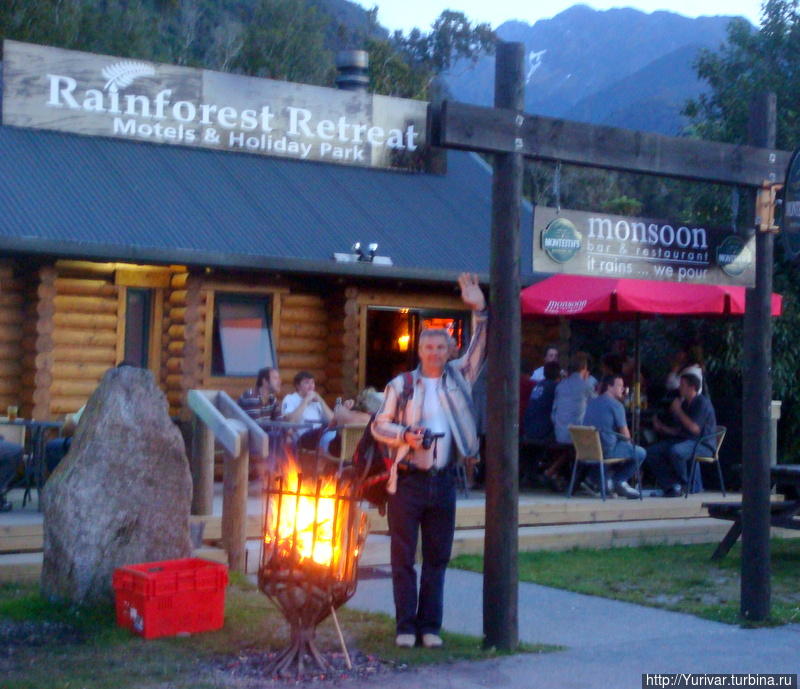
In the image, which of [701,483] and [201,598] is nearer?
[201,598]

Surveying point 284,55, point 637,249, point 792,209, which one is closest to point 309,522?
point 637,249

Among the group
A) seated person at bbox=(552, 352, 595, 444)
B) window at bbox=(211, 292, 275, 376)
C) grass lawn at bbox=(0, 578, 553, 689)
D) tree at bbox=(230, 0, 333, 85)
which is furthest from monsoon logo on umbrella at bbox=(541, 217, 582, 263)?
tree at bbox=(230, 0, 333, 85)

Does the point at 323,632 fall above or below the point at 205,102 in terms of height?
below

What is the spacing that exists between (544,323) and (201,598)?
9331mm

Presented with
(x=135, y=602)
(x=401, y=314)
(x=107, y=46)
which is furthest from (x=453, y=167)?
(x=107, y=46)

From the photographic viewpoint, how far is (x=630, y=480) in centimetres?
1352

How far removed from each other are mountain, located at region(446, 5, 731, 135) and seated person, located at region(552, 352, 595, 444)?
6335 cm

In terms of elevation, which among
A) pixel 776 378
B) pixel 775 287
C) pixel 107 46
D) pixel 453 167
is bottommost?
pixel 776 378

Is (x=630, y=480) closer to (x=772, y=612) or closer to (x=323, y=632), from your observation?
(x=772, y=612)

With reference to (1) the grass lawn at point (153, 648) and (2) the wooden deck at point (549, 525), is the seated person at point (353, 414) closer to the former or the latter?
(2) the wooden deck at point (549, 525)

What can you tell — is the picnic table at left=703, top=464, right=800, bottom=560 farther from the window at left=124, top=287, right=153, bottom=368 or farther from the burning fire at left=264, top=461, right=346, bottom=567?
the window at left=124, top=287, right=153, bottom=368

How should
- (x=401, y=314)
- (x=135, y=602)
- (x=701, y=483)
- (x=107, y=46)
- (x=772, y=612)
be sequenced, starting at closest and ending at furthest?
(x=135, y=602), (x=772, y=612), (x=701, y=483), (x=401, y=314), (x=107, y=46)

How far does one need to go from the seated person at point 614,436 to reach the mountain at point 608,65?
63763 millimetres

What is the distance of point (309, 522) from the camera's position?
243 inches
